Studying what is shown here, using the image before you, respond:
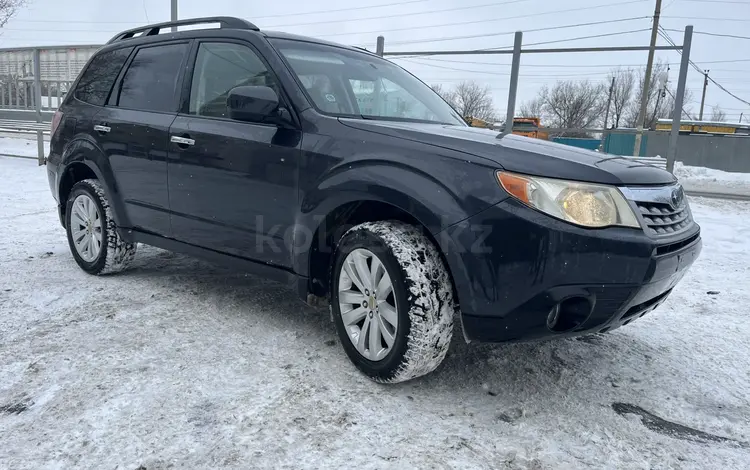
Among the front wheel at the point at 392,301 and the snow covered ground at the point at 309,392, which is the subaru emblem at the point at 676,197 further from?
the front wheel at the point at 392,301

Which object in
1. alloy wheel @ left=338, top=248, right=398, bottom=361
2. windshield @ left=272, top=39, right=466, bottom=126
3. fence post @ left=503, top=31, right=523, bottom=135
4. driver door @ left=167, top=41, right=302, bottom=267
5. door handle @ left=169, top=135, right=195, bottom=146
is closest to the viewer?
alloy wheel @ left=338, top=248, right=398, bottom=361

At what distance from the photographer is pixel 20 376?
266 centimetres

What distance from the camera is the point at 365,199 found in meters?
2.69

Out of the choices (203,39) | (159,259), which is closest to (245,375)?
(203,39)

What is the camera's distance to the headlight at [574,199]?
88.4 inches

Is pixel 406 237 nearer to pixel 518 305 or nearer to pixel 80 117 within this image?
pixel 518 305

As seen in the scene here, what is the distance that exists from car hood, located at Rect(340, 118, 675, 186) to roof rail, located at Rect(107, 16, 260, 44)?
1.18 m

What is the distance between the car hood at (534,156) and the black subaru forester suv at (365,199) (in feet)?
0.03

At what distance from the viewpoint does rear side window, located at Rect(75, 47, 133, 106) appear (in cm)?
429

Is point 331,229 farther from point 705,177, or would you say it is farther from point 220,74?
point 705,177

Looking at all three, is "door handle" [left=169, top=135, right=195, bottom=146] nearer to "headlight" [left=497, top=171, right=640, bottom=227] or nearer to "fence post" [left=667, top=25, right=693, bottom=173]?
"headlight" [left=497, top=171, right=640, bottom=227]

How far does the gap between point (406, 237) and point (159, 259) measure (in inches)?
124

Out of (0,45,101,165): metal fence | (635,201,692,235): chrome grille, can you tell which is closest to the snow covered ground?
(635,201,692,235): chrome grille

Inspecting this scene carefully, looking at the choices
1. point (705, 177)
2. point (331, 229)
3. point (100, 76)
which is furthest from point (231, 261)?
point (705, 177)
